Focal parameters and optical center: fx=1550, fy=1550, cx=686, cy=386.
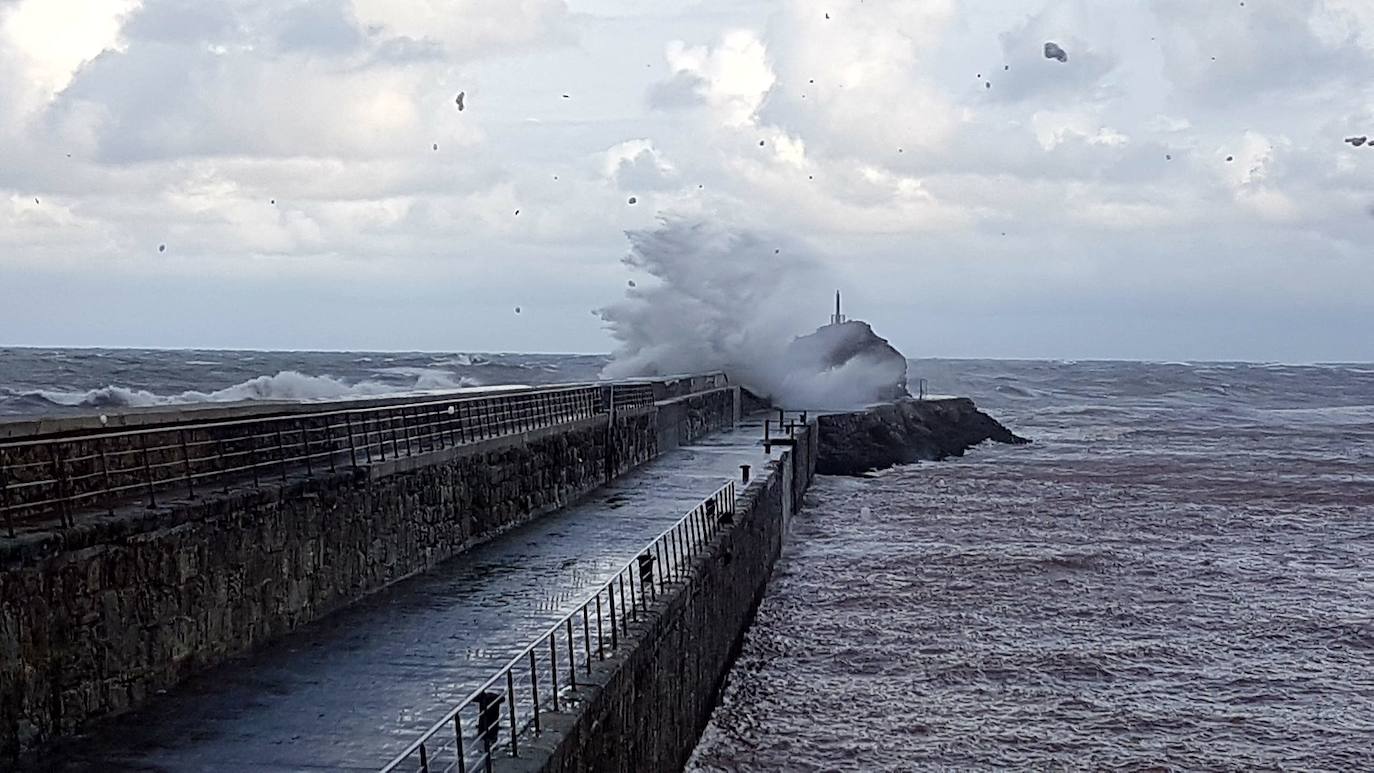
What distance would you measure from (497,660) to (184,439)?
2441mm

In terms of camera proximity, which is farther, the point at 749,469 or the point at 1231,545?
the point at 1231,545

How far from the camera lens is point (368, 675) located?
30.0ft

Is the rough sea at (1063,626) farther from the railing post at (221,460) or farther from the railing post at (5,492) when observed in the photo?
the railing post at (5,492)

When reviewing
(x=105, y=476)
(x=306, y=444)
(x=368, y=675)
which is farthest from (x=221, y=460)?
(x=368, y=675)

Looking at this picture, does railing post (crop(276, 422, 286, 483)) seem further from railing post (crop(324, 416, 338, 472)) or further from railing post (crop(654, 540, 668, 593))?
railing post (crop(654, 540, 668, 593))

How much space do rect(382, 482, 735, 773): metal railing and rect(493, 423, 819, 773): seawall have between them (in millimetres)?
92

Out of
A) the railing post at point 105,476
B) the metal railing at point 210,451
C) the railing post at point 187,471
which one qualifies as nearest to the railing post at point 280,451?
the metal railing at point 210,451

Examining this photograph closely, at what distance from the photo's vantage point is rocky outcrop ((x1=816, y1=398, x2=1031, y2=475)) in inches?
1513

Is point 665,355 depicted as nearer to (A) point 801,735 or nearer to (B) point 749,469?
(B) point 749,469

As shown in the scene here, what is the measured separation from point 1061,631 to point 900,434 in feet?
83.0

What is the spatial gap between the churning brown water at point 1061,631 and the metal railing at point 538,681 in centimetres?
155

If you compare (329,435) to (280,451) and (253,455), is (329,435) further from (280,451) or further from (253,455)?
(253,455)

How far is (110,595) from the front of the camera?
7934 millimetres

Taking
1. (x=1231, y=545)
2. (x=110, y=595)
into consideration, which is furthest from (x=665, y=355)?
(x=110, y=595)
